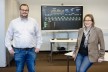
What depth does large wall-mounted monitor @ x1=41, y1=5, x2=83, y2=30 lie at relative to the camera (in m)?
8.18

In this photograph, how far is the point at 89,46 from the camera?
134 inches

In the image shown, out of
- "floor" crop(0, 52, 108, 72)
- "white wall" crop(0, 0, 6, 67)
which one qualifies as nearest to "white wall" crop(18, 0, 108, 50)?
"floor" crop(0, 52, 108, 72)

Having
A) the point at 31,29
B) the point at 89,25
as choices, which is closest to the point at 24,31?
the point at 31,29

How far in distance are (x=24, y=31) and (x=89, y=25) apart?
105cm

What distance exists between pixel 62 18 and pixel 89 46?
16.2ft

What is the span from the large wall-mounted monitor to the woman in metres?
4.71

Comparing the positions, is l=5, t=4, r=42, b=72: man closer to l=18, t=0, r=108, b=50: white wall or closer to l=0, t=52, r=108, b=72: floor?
l=0, t=52, r=108, b=72: floor

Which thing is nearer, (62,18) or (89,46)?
(89,46)

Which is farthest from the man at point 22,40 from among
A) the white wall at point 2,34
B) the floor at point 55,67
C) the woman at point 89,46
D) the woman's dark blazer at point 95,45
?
the white wall at point 2,34

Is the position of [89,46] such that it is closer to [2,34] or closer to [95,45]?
[95,45]

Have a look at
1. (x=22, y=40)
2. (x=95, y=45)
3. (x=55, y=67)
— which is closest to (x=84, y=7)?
(x=55, y=67)

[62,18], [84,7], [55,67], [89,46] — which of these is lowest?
[55,67]

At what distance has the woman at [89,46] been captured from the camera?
11.2ft

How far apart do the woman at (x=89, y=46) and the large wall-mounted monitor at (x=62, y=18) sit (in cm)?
471
